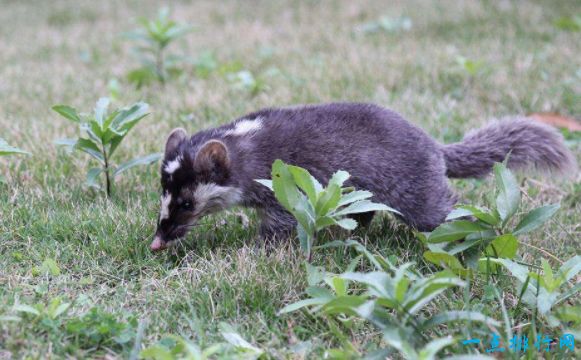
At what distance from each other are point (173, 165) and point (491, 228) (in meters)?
1.82

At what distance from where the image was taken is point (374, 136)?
438cm

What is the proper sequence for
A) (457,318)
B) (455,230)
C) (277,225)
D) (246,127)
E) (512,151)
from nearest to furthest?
(457,318)
(455,230)
(277,225)
(246,127)
(512,151)

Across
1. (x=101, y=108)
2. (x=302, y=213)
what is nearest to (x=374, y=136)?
(x=302, y=213)

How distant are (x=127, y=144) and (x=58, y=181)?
0.71 meters

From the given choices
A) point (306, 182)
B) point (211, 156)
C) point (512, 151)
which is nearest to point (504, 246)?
point (306, 182)

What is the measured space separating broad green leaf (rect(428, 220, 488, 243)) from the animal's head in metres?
1.26

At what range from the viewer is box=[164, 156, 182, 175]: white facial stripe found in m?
4.14

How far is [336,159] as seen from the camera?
14.1ft

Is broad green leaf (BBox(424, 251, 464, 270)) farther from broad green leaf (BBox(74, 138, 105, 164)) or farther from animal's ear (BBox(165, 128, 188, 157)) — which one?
broad green leaf (BBox(74, 138, 105, 164))

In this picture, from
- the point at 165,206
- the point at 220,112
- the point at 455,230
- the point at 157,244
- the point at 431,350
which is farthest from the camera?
the point at 220,112

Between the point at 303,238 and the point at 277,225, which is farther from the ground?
the point at 303,238

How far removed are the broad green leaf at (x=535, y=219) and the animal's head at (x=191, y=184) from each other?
1652 millimetres

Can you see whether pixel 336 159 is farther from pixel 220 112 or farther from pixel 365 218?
pixel 220 112

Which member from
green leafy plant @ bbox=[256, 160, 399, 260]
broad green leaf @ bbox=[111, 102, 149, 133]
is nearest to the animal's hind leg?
green leafy plant @ bbox=[256, 160, 399, 260]
